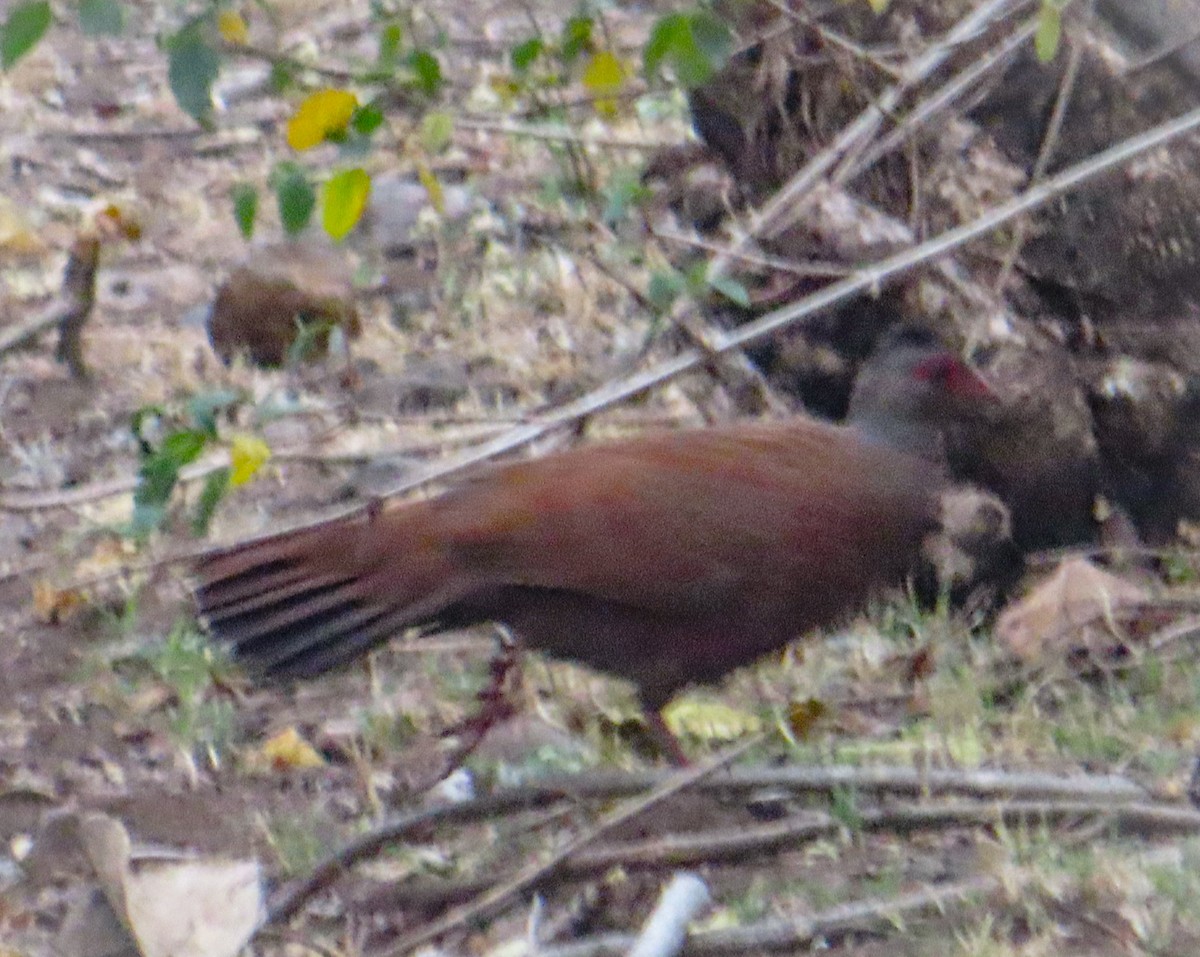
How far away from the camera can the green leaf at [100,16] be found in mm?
3059

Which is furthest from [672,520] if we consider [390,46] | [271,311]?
[271,311]

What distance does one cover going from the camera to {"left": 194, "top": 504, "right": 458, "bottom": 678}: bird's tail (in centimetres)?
336

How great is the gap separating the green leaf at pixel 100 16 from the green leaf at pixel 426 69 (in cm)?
63

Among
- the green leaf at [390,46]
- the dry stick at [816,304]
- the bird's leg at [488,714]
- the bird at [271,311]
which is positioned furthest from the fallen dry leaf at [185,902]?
the bird at [271,311]

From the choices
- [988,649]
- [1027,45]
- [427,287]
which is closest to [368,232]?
[427,287]

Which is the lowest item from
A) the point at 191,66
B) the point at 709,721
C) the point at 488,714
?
the point at 709,721

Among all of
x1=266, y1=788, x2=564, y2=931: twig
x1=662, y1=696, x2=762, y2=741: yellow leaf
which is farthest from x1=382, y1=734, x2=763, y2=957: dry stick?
x1=662, y1=696, x2=762, y2=741: yellow leaf

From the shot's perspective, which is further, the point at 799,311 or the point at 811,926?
the point at 799,311

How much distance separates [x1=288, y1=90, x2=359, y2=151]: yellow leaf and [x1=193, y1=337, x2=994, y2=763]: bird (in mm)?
648

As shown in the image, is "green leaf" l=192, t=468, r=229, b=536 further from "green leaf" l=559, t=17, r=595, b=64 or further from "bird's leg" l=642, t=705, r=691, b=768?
"green leaf" l=559, t=17, r=595, b=64

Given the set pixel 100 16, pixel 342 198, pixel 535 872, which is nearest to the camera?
pixel 100 16

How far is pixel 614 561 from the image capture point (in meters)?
3.42

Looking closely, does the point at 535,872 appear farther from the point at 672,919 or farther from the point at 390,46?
the point at 390,46

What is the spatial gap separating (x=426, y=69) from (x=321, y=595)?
96 cm
